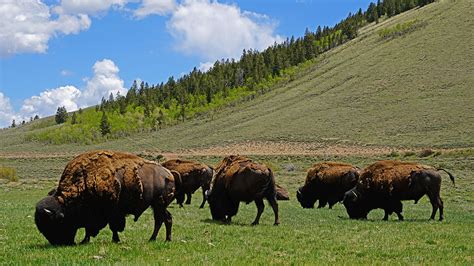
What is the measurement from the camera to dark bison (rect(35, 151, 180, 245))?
39.4 feet

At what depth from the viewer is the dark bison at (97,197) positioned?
12000 millimetres

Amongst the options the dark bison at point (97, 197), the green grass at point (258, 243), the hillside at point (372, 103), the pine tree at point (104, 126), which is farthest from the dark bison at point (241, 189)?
the pine tree at point (104, 126)

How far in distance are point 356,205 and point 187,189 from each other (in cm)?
887

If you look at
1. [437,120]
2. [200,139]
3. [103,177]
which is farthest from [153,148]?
[103,177]

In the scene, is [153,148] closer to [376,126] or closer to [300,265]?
[376,126]

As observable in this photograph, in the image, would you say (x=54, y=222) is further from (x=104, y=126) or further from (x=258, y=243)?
(x=104, y=126)

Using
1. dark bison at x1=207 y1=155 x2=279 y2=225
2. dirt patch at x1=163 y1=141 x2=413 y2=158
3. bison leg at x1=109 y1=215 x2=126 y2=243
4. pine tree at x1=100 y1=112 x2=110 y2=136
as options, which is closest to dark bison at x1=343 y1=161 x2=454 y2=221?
dark bison at x1=207 y1=155 x2=279 y2=225

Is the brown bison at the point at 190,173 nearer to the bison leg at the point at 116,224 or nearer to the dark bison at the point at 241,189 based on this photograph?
the dark bison at the point at 241,189

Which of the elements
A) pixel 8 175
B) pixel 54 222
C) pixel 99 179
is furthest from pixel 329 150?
pixel 54 222

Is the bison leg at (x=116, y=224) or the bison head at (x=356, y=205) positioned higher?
the bison leg at (x=116, y=224)

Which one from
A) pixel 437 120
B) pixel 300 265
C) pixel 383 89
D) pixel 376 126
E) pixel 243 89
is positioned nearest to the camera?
pixel 300 265

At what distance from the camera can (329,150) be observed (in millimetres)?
84688

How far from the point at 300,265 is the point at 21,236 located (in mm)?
7706

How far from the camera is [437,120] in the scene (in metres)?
93.8
